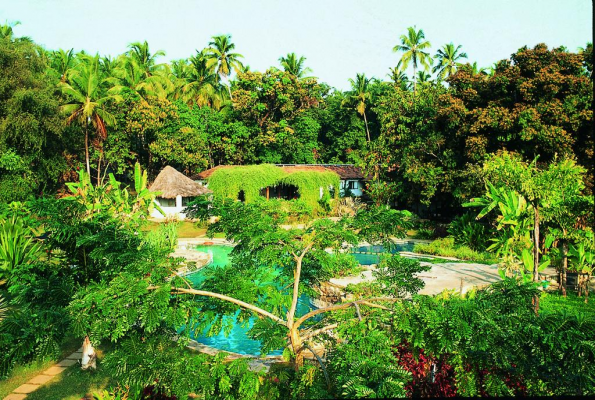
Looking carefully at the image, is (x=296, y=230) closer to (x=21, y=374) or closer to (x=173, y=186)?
(x=21, y=374)

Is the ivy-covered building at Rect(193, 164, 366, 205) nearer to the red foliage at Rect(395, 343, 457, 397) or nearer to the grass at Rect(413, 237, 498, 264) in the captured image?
the grass at Rect(413, 237, 498, 264)

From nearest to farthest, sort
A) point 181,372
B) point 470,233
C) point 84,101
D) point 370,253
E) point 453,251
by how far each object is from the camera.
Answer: point 181,372 < point 453,251 < point 470,233 < point 370,253 < point 84,101

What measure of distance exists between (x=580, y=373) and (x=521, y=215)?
1061cm

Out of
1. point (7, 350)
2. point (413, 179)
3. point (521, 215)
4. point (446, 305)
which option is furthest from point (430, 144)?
point (7, 350)

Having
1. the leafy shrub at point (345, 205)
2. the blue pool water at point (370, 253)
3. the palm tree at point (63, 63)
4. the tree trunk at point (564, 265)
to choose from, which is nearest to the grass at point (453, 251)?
the blue pool water at point (370, 253)

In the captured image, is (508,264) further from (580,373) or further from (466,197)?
(580,373)

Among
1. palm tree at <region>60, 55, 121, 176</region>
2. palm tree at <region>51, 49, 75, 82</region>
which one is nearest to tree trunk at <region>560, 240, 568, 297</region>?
palm tree at <region>60, 55, 121, 176</region>

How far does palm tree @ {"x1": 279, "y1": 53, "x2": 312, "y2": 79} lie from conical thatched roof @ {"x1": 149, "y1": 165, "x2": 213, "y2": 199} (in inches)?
578

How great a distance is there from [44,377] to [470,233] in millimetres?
16141

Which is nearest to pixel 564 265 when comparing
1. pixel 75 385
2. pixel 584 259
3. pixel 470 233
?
pixel 584 259

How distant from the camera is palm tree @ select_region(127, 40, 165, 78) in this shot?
127 feet

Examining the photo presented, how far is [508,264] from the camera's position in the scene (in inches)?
486

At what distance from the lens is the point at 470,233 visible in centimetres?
1900

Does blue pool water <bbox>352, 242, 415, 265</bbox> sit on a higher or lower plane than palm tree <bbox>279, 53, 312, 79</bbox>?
lower
